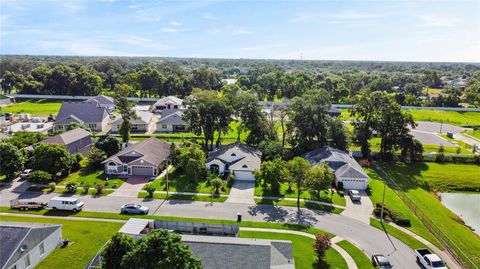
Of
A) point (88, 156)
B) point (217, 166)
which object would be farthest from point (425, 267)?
point (88, 156)


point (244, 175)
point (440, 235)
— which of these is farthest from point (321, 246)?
point (244, 175)

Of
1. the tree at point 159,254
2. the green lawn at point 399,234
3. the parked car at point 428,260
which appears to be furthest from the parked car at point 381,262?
the tree at point 159,254

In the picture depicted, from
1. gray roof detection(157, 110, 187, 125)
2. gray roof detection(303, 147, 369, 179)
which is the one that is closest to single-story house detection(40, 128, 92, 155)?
gray roof detection(157, 110, 187, 125)

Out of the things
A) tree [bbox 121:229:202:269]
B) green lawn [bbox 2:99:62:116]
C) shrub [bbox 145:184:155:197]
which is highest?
tree [bbox 121:229:202:269]

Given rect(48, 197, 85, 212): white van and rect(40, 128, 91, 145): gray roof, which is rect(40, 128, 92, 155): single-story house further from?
rect(48, 197, 85, 212): white van

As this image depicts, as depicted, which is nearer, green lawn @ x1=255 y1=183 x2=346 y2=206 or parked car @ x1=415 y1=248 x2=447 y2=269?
parked car @ x1=415 y1=248 x2=447 y2=269

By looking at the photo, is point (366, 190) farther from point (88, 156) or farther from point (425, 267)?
point (88, 156)

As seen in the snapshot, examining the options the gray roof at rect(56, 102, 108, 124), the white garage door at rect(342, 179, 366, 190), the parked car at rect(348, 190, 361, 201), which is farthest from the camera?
the gray roof at rect(56, 102, 108, 124)
